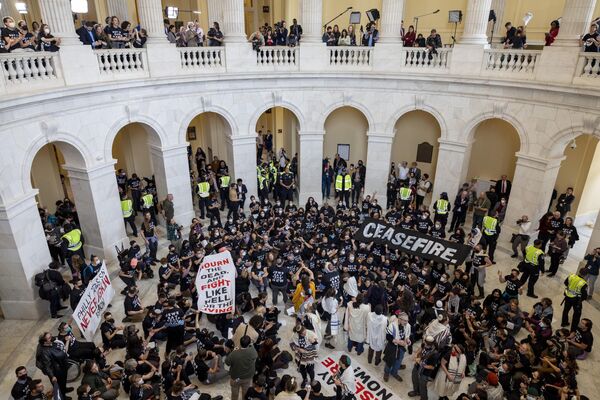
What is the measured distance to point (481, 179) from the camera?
20328mm

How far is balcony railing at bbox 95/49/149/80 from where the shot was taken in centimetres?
1486

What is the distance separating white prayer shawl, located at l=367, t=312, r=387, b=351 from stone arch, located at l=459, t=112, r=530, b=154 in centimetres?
962

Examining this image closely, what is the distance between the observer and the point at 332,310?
11.5 m

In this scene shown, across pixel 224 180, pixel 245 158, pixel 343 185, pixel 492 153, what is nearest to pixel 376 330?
pixel 343 185

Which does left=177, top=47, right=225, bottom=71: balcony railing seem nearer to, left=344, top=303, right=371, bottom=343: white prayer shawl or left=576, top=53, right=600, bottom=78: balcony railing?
left=344, top=303, right=371, bottom=343: white prayer shawl

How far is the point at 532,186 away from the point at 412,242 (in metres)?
5.63

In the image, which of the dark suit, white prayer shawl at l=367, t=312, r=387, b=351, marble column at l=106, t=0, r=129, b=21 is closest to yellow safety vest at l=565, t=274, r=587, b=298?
white prayer shawl at l=367, t=312, r=387, b=351

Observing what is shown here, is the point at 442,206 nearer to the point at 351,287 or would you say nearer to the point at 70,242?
the point at 351,287

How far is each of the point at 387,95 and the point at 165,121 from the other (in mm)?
9042

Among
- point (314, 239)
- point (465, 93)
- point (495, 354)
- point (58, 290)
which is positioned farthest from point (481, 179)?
point (58, 290)

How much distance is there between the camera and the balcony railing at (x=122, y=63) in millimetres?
14859

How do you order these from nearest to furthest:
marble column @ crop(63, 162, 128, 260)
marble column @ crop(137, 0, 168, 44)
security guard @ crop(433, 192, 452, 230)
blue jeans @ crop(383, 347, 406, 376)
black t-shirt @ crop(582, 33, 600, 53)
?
blue jeans @ crop(383, 347, 406, 376)
black t-shirt @ crop(582, 33, 600, 53)
marble column @ crop(63, 162, 128, 260)
marble column @ crop(137, 0, 168, 44)
security guard @ crop(433, 192, 452, 230)

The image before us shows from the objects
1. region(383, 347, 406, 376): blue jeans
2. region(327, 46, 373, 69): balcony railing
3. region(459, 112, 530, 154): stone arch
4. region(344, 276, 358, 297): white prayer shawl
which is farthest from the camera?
region(327, 46, 373, 69): balcony railing

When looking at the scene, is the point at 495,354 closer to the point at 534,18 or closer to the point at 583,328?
the point at 583,328
